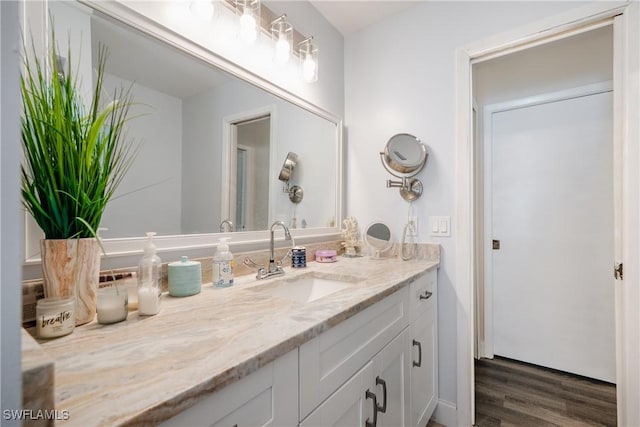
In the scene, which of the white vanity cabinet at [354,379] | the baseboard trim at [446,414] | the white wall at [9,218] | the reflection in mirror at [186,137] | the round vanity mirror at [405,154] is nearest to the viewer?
the white wall at [9,218]

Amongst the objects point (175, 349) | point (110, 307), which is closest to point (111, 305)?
point (110, 307)

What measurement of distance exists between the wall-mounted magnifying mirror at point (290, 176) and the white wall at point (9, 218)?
4.17ft

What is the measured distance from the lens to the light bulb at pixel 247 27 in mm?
1231

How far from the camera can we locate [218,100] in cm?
121

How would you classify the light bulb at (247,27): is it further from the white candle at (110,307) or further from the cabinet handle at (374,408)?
the cabinet handle at (374,408)

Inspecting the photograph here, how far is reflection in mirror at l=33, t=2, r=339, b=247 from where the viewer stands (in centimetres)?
91

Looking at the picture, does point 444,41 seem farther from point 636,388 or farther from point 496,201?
point 636,388

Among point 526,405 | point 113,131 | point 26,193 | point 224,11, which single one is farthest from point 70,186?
point 526,405

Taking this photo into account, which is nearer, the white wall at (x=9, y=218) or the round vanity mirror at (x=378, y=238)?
the white wall at (x=9, y=218)

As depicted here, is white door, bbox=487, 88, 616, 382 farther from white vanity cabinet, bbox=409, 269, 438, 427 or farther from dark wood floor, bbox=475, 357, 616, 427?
white vanity cabinet, bbox=409, 269, 438, 427

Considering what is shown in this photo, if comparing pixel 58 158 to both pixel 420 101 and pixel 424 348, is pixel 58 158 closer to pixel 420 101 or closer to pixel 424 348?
pixel 424 348

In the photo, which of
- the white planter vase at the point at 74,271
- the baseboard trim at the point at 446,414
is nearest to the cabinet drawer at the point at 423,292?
the baseboard trim at the point at 446,414

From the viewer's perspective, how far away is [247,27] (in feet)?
4.04

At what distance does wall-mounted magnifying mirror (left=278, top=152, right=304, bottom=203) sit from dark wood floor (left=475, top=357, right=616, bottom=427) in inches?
63.7
